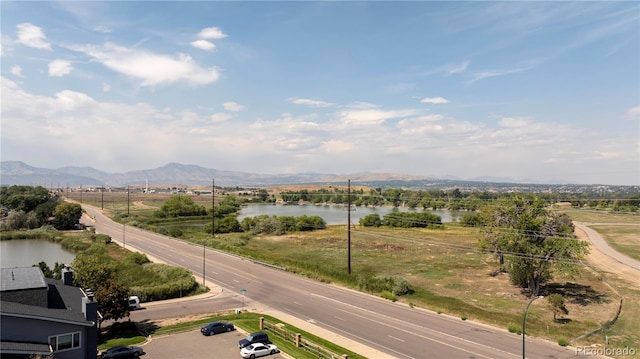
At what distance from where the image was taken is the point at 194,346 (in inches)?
1171

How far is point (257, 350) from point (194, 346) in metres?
5.22

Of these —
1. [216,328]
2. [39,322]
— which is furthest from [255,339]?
[39,322]

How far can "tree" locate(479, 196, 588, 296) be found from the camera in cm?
4294

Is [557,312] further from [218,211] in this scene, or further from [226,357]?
[218,211]

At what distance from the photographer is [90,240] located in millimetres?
82750

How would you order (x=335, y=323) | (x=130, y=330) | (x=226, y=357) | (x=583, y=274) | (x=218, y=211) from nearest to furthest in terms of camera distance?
(x=226, y=357) < (x=130, y=330) < (x=335, y=323) < (x=583, y=274) < (x=218, y=211)

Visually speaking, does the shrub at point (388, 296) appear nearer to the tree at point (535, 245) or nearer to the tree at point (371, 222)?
the tree at point (535, 245)

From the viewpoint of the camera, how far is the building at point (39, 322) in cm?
2025

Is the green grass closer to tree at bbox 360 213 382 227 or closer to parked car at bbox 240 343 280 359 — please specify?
parked car at bbox 240 343 280 359

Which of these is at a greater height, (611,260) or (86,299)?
(86,299)

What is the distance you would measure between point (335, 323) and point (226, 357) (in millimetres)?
11152

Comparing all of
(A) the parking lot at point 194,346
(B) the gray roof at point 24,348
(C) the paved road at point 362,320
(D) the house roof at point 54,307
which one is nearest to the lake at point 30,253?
(C) the paved road at point 362,320

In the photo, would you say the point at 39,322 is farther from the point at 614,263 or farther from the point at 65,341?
the point at 614,263

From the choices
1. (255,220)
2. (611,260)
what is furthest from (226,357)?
(255,220)
